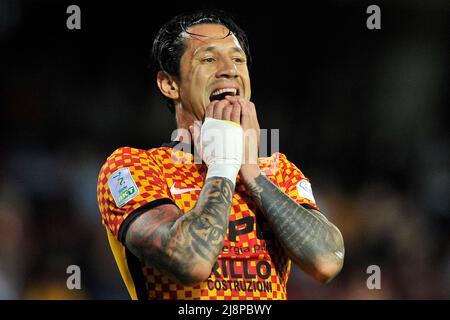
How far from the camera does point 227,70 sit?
10.6ft

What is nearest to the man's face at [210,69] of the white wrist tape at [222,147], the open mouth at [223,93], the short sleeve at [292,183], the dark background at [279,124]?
the open mouth at [223,93]

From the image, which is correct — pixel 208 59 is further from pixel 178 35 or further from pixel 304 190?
pixel 304 190

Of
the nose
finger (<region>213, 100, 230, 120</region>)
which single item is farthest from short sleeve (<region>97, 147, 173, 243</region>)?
the nose

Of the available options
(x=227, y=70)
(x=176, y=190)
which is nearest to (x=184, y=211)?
(x=176, y=190)

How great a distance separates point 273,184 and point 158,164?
0.53 metres

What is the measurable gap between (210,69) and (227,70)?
9cm

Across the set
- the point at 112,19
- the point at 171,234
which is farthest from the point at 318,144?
the point at 171,234

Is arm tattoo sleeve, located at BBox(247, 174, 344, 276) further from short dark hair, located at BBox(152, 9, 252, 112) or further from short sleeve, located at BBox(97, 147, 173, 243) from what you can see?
short dark hair, located at BBox(152, 9, 252, 112)

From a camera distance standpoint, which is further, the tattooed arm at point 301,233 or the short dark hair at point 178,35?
the short dark hair at point 178,35

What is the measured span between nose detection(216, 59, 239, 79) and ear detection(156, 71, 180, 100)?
281mm

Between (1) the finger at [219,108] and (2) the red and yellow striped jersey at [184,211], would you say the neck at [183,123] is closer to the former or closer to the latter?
(2) the red and yellow striped jersey at [184,211]

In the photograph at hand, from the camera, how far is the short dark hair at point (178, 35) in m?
3.41

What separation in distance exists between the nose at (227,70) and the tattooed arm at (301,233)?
54 cm

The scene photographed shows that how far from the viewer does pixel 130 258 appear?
9.77 feet
